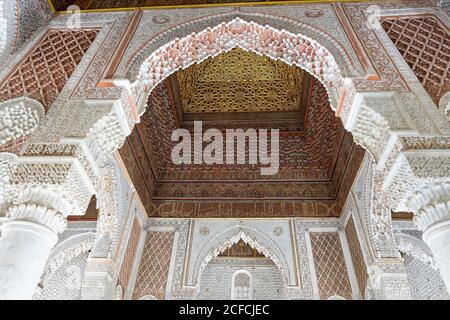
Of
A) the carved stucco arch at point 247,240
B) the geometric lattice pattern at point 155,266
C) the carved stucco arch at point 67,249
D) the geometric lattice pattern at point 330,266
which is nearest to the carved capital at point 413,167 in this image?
the geometric lattice pattern at point 330,266

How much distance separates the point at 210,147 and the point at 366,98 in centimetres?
445

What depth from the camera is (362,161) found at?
221 inches

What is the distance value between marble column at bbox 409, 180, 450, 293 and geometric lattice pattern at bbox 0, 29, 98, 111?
10.7ft

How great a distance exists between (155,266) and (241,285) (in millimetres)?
2412

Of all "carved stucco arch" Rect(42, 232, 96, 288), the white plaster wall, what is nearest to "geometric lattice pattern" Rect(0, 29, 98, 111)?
"carved stucco arch" Rect(42, 232, 96, 288)

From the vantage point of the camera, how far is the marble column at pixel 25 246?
2.53 metres

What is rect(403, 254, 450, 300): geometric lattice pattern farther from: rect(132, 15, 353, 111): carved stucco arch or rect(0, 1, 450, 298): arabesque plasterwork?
rect(132, 15, 353, 111): carved stucco arch

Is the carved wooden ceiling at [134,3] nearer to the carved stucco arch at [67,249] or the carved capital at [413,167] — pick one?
the carved capital at [413,167]

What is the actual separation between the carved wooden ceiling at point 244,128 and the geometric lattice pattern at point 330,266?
45cm

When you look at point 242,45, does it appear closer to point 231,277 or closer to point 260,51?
point 260,51

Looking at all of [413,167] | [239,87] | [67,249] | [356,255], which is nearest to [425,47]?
[413,167]

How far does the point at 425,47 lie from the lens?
391 centimetres

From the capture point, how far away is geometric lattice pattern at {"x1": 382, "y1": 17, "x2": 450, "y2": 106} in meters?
3.56
